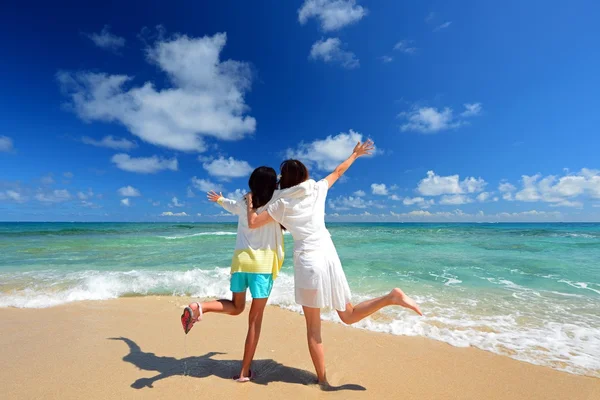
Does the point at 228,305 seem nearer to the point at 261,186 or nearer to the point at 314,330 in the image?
the point at 314,330

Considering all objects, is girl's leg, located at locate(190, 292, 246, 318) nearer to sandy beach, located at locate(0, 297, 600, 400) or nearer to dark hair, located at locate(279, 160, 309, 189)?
sandy beach, located at locate(0, 297, 600, 400)

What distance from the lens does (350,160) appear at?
129 inches

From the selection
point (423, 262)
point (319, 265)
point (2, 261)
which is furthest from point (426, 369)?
point (2, 261)

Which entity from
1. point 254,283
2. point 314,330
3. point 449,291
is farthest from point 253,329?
point 449,291

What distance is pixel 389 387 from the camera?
2969 mm

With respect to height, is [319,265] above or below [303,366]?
above

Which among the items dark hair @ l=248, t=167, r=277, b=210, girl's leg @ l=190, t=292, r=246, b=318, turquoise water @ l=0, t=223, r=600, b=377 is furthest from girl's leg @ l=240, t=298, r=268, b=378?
turquoise water @ l=0, t=223, r=600, b=377

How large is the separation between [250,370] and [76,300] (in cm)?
517

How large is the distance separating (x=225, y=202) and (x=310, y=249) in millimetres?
1052

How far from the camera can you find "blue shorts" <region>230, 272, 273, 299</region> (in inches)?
114

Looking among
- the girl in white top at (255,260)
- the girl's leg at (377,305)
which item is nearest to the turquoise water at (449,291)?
the girl's leg at (377,305)

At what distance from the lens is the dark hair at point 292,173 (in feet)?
9.29

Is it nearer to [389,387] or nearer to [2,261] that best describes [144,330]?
[389,387]

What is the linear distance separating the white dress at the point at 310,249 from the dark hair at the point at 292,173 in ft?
0.36
